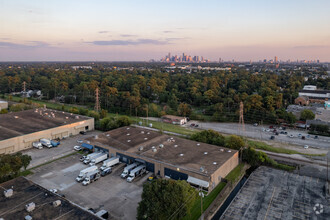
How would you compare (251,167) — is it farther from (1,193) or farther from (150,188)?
(1,193)

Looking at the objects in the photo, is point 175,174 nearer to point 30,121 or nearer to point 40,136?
point 40,136

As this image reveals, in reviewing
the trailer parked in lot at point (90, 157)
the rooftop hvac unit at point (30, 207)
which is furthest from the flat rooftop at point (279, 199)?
the trailer parked in lot at point (90, 157)

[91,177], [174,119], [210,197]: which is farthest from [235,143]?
[174,119]

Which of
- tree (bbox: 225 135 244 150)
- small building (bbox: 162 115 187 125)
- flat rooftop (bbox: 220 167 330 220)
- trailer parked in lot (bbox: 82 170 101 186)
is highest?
tree (bbox: 225 135 244 150)

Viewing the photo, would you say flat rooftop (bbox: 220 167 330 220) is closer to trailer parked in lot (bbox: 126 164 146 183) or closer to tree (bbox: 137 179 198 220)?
tree (bbox: 137 179 198 220)

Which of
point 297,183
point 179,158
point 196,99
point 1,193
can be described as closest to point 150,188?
point 179,158

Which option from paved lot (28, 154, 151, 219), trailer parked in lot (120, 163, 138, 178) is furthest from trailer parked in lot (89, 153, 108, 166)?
trailer parked in lot (120, 163, 138, 178)

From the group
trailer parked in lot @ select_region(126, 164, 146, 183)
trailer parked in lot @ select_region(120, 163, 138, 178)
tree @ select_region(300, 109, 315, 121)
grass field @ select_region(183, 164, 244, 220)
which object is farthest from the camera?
tree @ select_region(300, 109, 315, 121)

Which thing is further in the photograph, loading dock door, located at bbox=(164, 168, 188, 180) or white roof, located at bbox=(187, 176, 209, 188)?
loading dock door, located at bbox=(164, 168, 188, 180)
